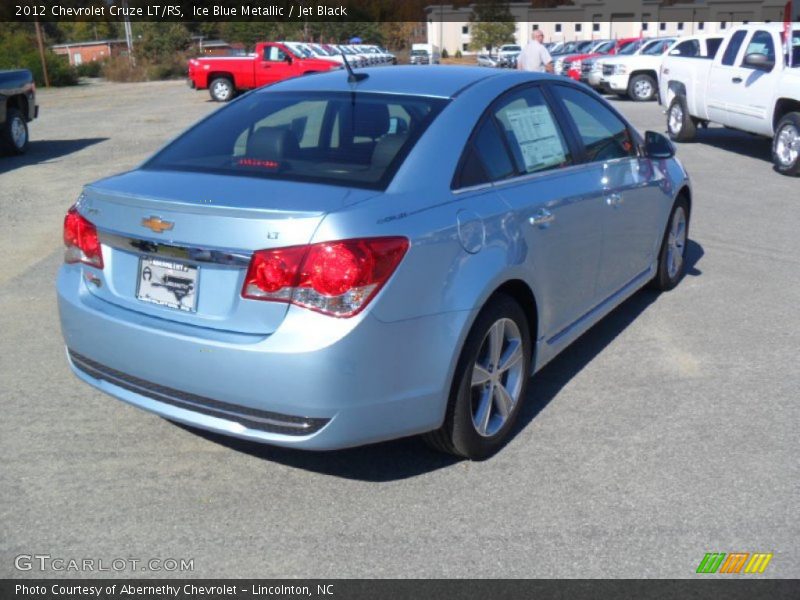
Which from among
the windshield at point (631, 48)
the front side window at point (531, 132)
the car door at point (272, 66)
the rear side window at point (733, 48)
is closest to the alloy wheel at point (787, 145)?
the rear side window at point (733, 48)

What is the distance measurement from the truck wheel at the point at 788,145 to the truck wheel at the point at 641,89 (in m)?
13.2

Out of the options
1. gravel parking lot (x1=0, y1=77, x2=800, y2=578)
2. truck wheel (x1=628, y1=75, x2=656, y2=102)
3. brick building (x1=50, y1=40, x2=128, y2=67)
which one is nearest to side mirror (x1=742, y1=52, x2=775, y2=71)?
gravel parking lot (x1=0, y1=77, x2=800, y2=578)

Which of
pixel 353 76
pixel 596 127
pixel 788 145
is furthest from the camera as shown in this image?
pixel 788 145

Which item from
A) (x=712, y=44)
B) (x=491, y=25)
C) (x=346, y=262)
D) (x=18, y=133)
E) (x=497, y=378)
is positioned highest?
(x=712, y=44)

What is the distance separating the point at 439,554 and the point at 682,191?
4.10 metres

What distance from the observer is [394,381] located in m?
3.44

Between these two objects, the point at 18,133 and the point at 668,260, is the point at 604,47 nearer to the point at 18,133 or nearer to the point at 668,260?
the point at 18,133

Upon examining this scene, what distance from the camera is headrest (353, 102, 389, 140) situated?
4.11m

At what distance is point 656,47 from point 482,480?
24.1 meters

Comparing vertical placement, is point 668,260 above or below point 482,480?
above

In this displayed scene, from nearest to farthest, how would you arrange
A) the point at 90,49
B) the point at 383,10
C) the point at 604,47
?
the point at 604,47
the point at 90,49
the point at 383,10

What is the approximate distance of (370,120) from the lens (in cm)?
421

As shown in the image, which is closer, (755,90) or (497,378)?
(497,378)
